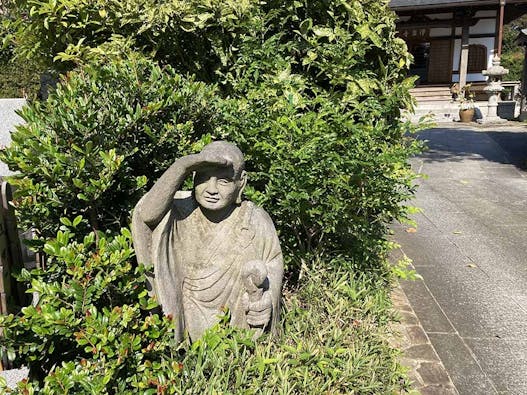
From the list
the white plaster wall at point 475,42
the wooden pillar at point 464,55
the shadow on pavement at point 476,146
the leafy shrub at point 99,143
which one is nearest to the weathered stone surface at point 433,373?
the leafy shrub at point 99,143

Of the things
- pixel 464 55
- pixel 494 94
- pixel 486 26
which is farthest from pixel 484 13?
pixel 494 94

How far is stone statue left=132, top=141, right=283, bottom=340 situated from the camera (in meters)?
2.67

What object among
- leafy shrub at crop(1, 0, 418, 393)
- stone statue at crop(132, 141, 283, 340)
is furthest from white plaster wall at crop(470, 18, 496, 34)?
stone statue at crop(132, 141, 283, 340)

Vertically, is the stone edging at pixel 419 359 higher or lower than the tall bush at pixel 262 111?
lower

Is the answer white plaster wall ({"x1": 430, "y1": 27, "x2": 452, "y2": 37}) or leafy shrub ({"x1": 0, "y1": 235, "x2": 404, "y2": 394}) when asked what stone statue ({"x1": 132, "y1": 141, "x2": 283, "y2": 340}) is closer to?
leafy shrub ({"x1": 0, "y1": 235, "x2": 404, "y2": 394})

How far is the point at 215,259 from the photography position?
Result: 282 cm

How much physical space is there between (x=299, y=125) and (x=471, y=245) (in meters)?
3.75

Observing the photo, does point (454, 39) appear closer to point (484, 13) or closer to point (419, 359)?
point (484, 13)

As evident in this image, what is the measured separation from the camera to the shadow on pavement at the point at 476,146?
12.3 meters

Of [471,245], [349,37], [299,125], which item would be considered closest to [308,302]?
[299,125]

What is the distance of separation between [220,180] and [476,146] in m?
13.2

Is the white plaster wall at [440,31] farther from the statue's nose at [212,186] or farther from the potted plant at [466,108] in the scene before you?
the statue's nose at [212,186]

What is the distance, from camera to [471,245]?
641cm

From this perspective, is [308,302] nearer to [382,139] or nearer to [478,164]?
[382,139]
